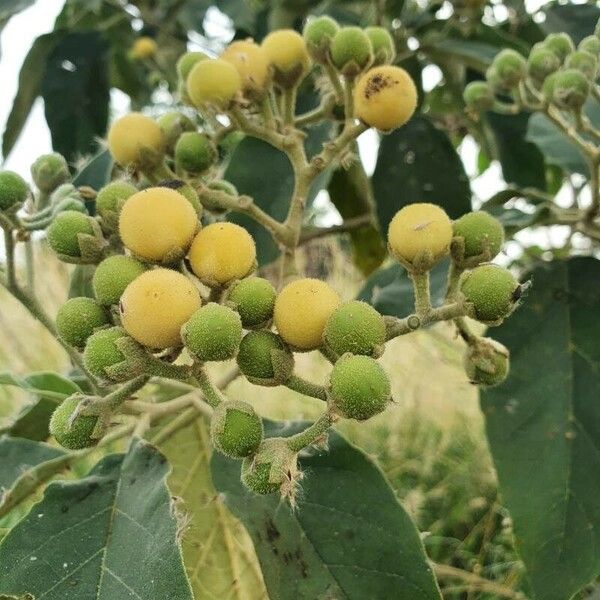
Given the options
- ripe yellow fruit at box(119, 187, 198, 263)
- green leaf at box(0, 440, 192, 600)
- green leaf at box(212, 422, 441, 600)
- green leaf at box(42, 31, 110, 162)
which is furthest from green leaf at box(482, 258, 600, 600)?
green leaf at box(42, 31, 110, 162)

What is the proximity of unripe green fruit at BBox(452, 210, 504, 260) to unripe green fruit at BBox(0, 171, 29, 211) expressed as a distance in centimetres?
47

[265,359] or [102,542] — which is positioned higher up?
[265,359]

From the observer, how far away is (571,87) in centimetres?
107

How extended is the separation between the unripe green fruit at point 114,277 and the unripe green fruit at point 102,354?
0.05m

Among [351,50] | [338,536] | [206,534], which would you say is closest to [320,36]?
[351,50]

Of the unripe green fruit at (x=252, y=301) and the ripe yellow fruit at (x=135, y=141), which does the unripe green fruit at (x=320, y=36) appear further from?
the unripe green fruit at (x=252, y=301)

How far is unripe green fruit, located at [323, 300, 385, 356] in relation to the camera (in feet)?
2.22

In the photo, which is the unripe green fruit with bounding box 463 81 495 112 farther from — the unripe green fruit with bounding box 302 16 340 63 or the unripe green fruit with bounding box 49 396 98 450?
the unripe green fruit with bounding box 49 396 98 450

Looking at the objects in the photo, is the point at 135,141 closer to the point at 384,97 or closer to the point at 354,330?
the point at 384,97

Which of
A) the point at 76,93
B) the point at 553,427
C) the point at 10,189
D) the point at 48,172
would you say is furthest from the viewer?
the point at 76,93

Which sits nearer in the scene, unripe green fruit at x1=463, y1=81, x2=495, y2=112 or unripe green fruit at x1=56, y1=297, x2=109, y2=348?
unripe green fruit at x1=56, y1=297, x2=109, y2=348

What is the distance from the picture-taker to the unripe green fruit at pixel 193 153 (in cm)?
94

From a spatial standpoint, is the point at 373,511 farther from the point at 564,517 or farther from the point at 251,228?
the point at 251,228

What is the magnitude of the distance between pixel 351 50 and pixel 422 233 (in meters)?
0.30
